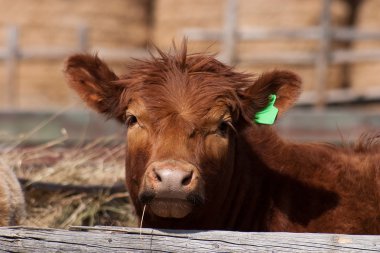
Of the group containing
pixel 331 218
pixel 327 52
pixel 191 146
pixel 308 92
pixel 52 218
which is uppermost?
pixel 191 146

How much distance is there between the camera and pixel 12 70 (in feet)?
68.6

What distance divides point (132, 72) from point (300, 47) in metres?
17.0

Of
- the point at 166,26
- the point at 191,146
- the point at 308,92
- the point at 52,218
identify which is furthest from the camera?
the point at 166,26

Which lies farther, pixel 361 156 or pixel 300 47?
pixel 300 47

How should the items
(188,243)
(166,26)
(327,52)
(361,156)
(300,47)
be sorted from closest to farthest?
(188,243) < (361,156) < (327,52) < (300,47) < (166,26)

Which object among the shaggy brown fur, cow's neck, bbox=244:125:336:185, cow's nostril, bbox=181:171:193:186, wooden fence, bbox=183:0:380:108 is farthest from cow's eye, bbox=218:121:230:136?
wooden fence, bbox=183:0:380:108

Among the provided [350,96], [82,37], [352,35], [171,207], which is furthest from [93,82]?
[82,37]

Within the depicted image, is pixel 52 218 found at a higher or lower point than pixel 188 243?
lower

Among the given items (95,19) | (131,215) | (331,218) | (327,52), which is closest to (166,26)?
(95,19)

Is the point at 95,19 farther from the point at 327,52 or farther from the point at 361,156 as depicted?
the point at 361,156

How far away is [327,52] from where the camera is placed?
17859mm

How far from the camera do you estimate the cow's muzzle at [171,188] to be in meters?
4.30

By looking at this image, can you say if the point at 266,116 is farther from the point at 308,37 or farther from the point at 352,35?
the point at 352,35

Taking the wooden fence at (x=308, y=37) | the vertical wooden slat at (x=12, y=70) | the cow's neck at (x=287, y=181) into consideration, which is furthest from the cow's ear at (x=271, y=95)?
the vertical wooden slat at (x=12, y=70)
